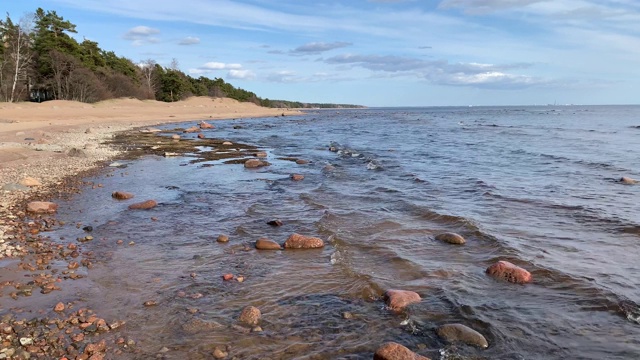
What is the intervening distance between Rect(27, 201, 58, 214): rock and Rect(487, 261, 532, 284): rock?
872 centimetres

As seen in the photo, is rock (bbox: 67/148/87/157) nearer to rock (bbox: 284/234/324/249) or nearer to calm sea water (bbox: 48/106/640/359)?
calm sea water (bbox: 48/106/640/359)

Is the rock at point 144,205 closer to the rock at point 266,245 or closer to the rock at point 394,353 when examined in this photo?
the rock at point 266,245

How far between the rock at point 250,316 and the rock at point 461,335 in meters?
2.03

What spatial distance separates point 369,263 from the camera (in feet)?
22.7

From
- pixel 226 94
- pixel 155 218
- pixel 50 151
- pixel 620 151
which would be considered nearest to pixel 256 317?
pixel 155 218

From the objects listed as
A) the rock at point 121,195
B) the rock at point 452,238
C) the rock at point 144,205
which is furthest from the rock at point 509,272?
the rock at point 121,195

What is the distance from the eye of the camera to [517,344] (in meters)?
4.57

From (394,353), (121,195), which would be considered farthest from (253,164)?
(394,353)

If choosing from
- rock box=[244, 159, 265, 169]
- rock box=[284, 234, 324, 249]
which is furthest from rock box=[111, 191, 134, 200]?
rock box=[244, 159, 265, 169]

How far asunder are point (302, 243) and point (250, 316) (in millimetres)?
2756

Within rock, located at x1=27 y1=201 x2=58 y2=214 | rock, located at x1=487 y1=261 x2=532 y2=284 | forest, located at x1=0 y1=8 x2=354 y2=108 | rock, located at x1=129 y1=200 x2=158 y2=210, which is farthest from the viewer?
forest, located at x1=0 y1=8 x2=354 y2=108

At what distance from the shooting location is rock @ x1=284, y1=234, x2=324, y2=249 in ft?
24.9

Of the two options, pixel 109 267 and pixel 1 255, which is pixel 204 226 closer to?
pixel 109 267

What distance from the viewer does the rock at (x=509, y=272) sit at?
6.19 metres
